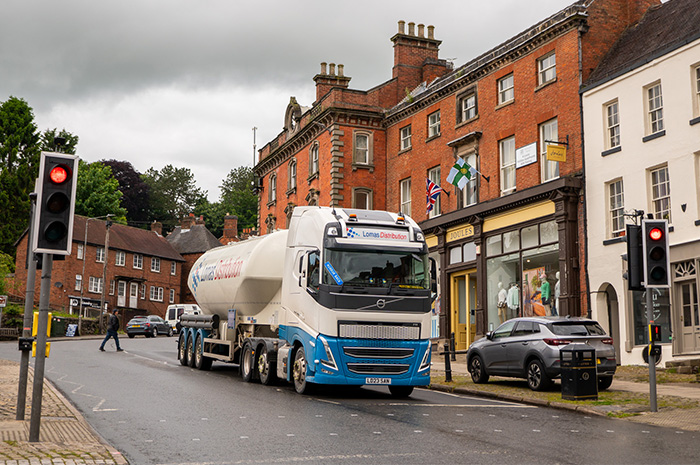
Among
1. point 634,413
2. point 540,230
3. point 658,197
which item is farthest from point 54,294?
point 634,413

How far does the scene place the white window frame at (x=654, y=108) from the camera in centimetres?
2258

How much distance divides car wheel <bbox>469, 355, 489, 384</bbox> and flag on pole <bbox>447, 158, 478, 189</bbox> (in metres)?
11.3

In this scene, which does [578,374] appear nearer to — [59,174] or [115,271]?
[59,174]

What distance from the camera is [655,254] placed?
42.0 feet

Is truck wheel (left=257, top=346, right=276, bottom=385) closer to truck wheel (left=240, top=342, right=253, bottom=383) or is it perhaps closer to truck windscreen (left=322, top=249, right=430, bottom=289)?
truck wheel (left=240, top=342, right=253, bottom=383)

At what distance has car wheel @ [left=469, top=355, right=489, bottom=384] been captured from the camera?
18.7 m

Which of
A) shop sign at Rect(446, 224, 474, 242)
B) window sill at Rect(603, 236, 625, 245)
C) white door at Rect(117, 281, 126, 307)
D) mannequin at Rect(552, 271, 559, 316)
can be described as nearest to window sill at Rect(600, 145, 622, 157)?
window sill at Rect(603, 236, 625, 245)

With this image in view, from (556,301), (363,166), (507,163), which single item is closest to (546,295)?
(556,301)

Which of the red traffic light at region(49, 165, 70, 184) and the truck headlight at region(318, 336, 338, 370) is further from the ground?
the red traffic light at region(49, 165, 70, 184)

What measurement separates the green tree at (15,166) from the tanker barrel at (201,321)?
51.5m

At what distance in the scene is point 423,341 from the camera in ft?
49.6

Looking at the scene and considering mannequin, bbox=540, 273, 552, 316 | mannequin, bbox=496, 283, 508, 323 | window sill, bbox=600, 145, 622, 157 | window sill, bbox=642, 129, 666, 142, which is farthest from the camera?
mannequin, bbox=496, 283, 508, 323

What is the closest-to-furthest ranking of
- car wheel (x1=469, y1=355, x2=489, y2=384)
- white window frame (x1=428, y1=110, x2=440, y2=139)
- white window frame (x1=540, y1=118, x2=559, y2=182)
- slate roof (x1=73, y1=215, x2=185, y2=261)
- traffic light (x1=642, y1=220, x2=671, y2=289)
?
traffic light (x1=642, y1=220, x2=671, y2=289) → car wheel (x1=469, y1=355, x2=489, y2=384) → white window frame (x1=540, y1=118, x2=559, y2=182) → white window frame (x1=428, y1=110, x2=440, y2=139) → slate roof (x1=73, y1=215, x2=185, y2=261)

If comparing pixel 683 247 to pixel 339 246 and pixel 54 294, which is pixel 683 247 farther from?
pixel 54 294
